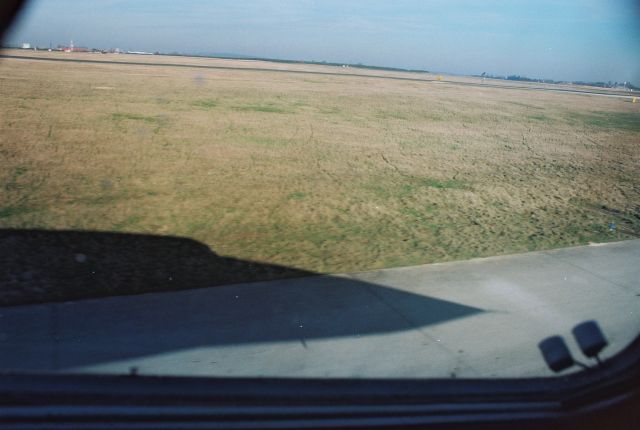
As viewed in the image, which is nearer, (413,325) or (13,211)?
(413,325)

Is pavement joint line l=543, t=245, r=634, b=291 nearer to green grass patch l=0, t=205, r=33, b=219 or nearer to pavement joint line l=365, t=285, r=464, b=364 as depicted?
pavement joint line l=365, t=285, r=464, b=364

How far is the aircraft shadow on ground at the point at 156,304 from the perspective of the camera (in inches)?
153

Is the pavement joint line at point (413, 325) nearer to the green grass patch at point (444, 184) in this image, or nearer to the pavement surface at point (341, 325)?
the pavement surface at point (341, 325)

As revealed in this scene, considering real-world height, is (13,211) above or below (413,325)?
above

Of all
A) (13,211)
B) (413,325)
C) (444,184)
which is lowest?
(413,325)

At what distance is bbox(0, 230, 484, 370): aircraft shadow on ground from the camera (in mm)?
3891

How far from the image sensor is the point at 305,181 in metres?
9.92

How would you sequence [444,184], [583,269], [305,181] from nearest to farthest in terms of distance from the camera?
[583,269] < [305,181] < [444,184]

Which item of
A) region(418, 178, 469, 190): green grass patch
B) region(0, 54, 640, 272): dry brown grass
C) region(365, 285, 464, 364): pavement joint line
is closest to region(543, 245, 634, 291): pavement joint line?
region(0, 54, 640, 272): dry brown grass

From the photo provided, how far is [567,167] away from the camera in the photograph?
13.3 meters

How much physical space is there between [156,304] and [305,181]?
18.2ft

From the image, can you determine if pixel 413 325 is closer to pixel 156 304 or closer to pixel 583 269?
pixel 156 304

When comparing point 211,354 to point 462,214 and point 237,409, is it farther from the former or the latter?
point 462,214

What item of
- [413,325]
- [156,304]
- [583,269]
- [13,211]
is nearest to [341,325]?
[413,325]
